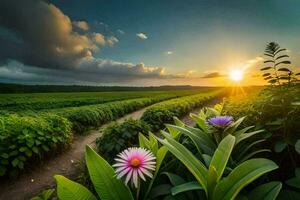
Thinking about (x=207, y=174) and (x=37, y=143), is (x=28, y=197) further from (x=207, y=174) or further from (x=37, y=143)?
(x=207, y=174)

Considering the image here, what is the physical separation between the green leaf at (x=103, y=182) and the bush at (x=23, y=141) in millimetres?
4071

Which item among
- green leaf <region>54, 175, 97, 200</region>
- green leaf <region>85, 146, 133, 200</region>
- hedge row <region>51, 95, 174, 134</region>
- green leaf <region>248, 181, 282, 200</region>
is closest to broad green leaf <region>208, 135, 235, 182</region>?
green leaf <region>248, 181, 282, 200</region>

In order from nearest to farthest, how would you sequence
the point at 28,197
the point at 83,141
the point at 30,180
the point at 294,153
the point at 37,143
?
the point at 294,153, the point at 28,197, the point at 30,180, the point at 37,143, the point at 83,141

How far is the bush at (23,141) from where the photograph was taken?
16.4ft

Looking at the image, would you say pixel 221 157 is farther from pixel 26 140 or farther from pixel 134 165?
pixel 26 140

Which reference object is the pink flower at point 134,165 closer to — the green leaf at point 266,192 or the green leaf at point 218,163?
the green leaf at point 218,163

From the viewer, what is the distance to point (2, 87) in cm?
5678

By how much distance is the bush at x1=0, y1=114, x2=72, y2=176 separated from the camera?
5.01m

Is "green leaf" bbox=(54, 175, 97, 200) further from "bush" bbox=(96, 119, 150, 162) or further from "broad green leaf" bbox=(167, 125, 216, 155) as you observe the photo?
"bush" bbox=(96, 119, 150, 162)

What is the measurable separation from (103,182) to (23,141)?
4.45 meters

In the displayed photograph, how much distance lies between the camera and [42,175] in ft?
17.4

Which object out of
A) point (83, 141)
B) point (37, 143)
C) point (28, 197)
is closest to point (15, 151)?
point (37, 143)

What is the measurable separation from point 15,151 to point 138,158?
14.9 feet

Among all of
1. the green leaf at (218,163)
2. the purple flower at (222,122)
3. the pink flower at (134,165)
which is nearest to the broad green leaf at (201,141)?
the purple flower at (222,122)
